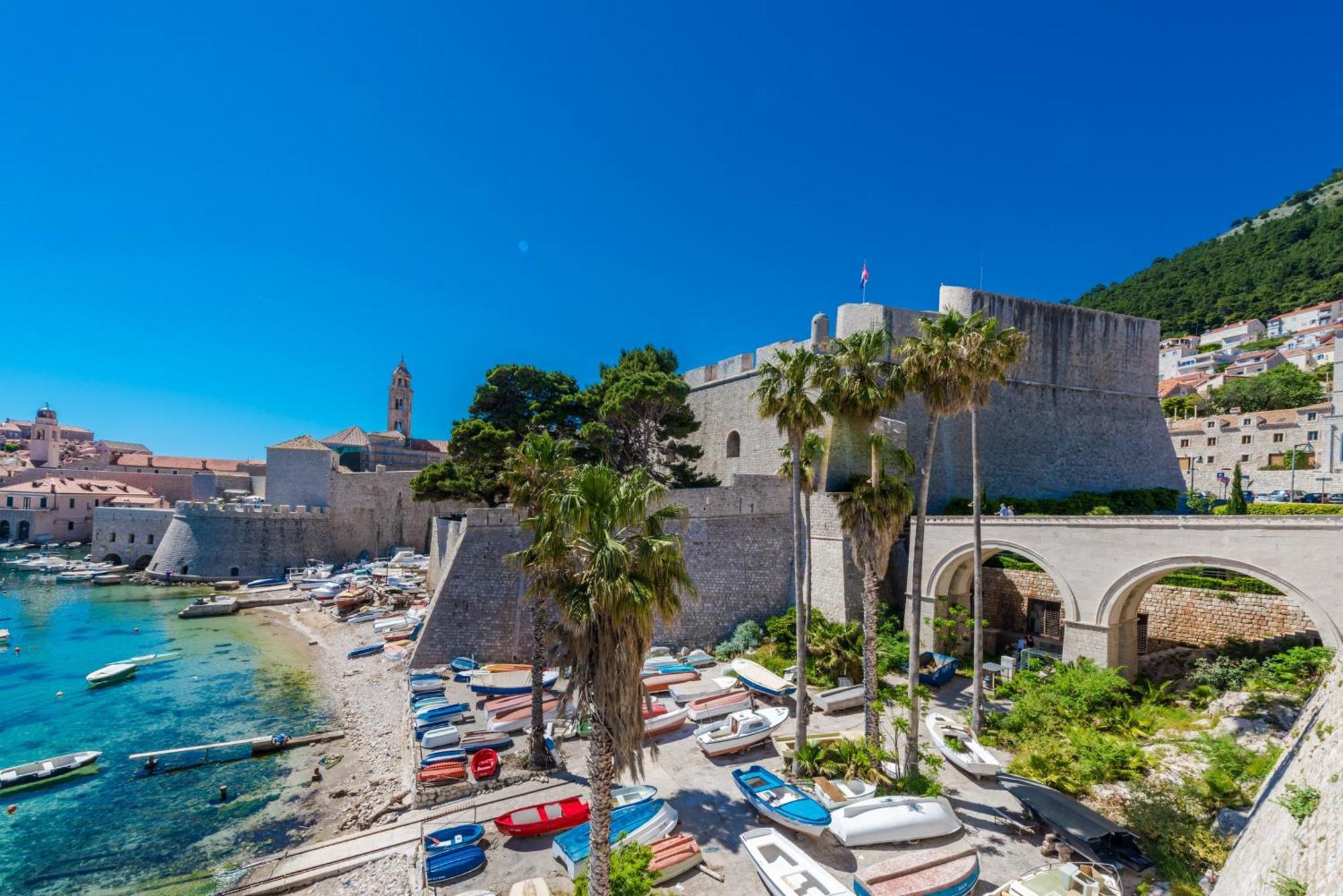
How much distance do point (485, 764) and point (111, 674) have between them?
19202mm

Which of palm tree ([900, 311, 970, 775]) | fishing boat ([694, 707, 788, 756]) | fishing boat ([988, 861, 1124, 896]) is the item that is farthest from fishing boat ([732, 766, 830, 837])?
fishing boat ([988, 861, 1124, 896])

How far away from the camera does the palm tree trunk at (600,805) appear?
7.01 m

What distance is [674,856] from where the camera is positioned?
30.8 feet

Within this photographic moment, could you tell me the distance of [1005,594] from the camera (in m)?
20.0

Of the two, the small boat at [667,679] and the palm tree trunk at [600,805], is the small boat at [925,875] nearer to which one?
the palm tree trunk at [600,805]

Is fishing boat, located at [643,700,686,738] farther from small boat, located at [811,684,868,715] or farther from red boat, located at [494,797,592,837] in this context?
small boat, located at [811,684,868,715]

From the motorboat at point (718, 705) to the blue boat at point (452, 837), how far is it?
6.37 metres

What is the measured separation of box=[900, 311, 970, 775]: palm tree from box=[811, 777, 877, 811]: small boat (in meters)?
0.97

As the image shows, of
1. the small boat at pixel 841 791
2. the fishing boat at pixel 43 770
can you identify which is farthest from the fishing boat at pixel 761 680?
the fishing boat at pixel 43 770

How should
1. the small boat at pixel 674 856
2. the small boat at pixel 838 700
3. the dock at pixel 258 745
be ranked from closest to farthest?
the small boat at pixel 674 856, the small boat at pixel 838 700, the dock at pixel 258 745

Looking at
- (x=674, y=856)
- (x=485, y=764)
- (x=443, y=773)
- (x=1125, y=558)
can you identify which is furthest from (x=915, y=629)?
(x=443, y=773)

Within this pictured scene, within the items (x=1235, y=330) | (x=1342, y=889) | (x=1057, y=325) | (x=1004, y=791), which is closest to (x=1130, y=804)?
(x=1004, y=791)

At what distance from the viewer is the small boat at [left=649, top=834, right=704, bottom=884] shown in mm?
9172

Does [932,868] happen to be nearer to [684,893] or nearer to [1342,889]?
[684,893]
